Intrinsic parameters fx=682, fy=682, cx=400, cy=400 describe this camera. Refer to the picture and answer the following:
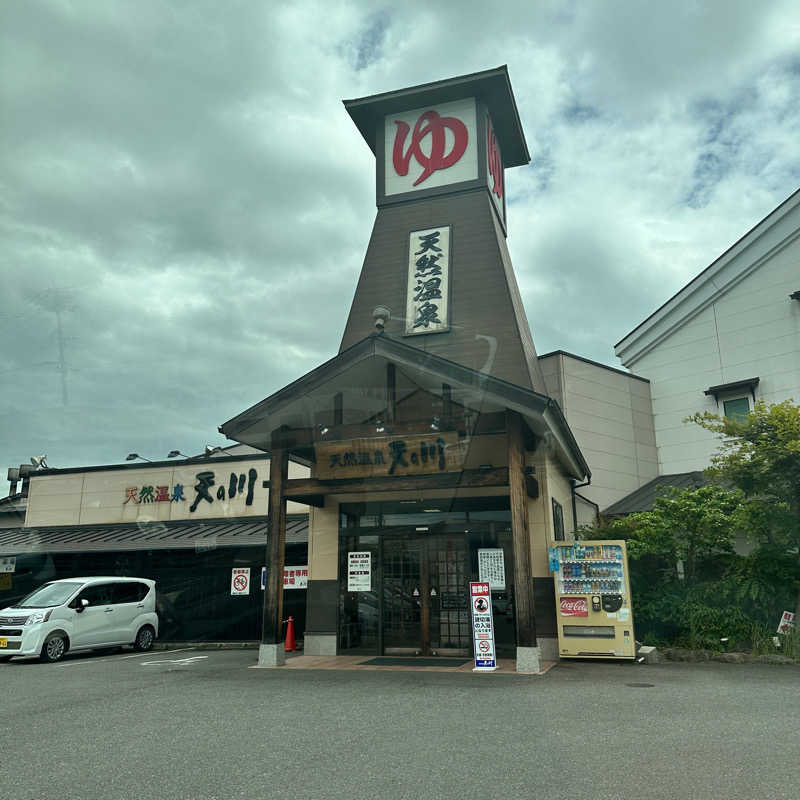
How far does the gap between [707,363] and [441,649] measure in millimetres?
13361

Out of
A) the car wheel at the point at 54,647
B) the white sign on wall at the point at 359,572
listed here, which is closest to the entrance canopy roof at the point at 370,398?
the white sign on wall at the point at 359,572

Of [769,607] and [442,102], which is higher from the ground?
[442,102]

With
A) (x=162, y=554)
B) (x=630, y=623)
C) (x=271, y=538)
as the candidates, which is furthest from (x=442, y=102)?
(x=162, y=554)

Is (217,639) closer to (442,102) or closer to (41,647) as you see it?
(41,647)

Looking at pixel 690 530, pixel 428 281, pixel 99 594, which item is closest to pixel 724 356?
pixel 690 530

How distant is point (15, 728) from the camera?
638 cm

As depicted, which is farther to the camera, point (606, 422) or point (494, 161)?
point (606, 422)

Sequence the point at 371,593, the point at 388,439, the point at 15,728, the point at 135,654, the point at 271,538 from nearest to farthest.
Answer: the point at 15,728, the point at 388,439, the point at 271,538, the point at 371,593, the point at 135,654

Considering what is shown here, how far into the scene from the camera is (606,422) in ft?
64.7

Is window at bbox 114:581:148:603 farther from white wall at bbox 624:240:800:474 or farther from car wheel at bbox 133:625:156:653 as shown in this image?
white wall at bbox 624:240:800:474

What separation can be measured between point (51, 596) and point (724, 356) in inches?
731

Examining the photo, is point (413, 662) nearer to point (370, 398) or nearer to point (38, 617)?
point (370, 398)

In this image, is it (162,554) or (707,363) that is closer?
(162,554)

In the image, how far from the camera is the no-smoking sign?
53.1ft
